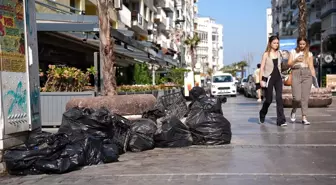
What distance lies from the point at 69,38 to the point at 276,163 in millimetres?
12263

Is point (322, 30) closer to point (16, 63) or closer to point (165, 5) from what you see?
point (165, 5)

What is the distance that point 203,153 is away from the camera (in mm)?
7027

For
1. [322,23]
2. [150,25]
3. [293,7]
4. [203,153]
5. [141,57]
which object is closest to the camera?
[203,153]

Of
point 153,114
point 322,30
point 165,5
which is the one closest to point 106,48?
point 153,114

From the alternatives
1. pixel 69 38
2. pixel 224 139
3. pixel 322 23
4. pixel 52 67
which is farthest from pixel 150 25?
pixel 224 139

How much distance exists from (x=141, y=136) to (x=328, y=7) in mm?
47535

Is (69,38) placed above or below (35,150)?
above

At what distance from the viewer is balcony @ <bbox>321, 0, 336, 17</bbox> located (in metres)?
48.7

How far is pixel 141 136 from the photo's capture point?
752 centimetres

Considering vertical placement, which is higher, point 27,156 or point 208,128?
point 208,128

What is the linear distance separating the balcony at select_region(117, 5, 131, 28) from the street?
2508 cm

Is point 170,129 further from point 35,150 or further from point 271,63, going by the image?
point 271,63

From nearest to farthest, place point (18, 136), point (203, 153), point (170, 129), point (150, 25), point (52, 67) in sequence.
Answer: point (18, 136), point (203, 153), point (170, 129), point (52, 67), point (150, 25)

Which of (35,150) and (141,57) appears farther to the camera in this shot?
(141,57)
